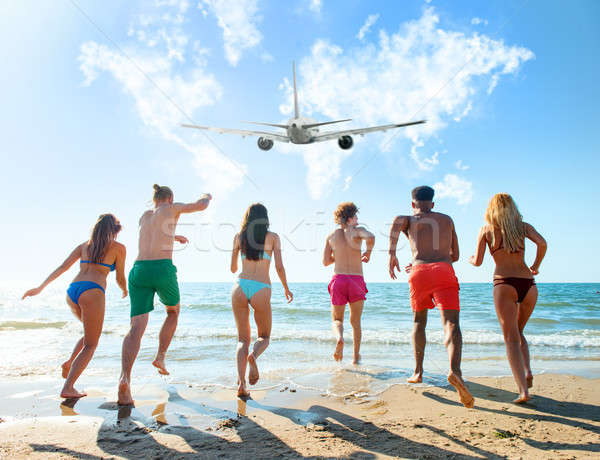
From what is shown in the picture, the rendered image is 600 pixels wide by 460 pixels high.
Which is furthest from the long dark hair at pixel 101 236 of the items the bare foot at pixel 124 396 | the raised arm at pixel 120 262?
the bare foot at pixel 124 396

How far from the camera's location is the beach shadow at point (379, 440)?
81.0 inches

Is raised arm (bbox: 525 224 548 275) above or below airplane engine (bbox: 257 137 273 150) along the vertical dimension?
below

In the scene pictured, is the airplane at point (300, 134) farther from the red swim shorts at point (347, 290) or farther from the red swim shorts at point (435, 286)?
the red swim shorts at point (435, 286)

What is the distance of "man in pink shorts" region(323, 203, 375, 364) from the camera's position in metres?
4.59

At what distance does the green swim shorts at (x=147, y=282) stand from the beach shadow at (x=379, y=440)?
1914mm

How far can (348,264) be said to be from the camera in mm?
4672

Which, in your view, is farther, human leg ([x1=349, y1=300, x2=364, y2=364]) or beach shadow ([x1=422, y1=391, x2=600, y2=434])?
human leg ([x1=349, y1=300, x2=364, y2=364])

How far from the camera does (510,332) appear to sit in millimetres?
3107

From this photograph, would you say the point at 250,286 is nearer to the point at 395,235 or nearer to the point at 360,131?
the point at 395,235

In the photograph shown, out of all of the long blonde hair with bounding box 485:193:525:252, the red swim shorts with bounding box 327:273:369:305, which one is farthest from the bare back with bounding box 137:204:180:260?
the long blonde hair with bounding box 485:193:525:252

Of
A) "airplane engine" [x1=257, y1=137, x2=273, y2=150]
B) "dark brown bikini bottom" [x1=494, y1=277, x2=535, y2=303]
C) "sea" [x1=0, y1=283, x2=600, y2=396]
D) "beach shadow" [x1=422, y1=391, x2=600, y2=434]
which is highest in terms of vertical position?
"airplane engine" [x1=257, y1=137, x2=273, y2=150]

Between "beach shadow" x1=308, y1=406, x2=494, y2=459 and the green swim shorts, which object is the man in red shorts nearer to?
"beach shadow" x1=308, y1=406, x2=494, y2=459

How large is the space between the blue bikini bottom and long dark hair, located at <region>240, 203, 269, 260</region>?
1.42 metres

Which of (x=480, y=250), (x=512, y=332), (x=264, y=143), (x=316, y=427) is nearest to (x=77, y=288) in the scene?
(x=316, y=427)
